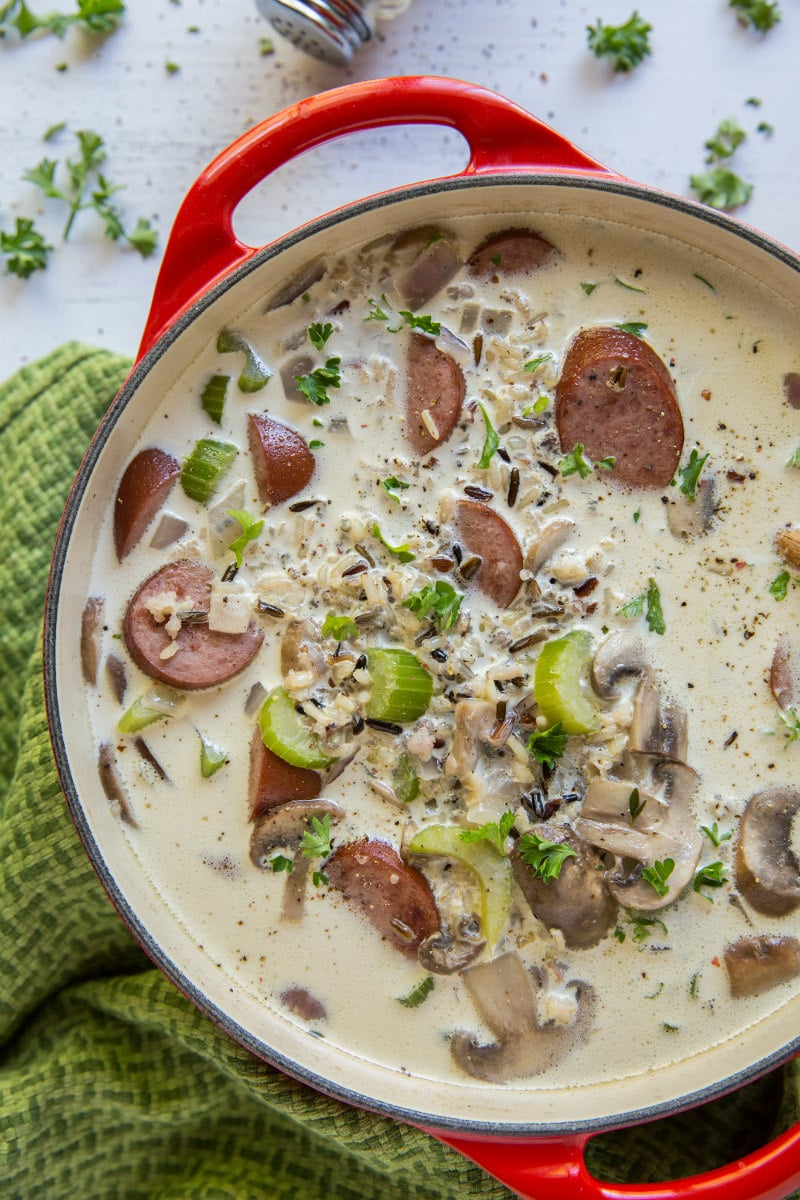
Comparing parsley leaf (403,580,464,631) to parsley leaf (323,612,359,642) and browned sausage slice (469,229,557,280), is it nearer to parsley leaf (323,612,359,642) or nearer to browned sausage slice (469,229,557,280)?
parsley leaf (323,612,359,642)

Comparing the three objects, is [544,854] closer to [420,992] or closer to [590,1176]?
[420,992]

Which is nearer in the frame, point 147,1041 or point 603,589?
point 603,589

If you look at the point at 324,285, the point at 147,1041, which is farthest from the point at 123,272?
the point at 147,1041

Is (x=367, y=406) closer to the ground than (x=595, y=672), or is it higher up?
higher up

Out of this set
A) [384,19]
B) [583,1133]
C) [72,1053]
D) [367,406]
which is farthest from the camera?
[384,19]

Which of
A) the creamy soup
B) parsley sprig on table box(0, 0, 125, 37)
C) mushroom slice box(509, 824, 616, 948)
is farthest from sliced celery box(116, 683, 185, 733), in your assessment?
parsley sprig on table box(0, 0, 125, 37)

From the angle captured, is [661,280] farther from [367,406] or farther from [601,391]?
[367,406]

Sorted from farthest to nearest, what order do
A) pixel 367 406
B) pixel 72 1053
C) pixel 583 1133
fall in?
pixel 72 1053 < pixel 367 406 < pixel 583 1133
